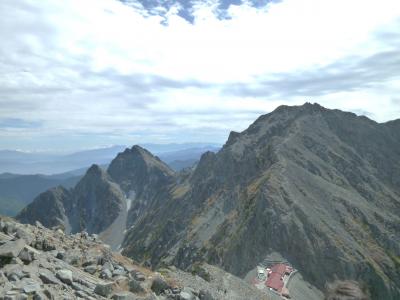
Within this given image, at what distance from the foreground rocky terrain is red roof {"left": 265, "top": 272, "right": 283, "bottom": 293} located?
224ft

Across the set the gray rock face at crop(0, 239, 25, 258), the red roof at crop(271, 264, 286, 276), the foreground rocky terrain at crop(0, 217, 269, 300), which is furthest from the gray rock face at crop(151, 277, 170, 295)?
the red roof at crop(271, 264, 286, 276)

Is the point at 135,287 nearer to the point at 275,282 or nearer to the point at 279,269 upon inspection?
the point at 275,282

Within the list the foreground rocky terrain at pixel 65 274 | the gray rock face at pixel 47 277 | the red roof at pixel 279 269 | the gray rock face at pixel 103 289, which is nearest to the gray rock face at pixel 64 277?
the foreground rocky terrain at pixel 65 274

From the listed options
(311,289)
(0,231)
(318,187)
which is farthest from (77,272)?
(318,187)

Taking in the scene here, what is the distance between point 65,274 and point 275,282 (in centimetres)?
8934

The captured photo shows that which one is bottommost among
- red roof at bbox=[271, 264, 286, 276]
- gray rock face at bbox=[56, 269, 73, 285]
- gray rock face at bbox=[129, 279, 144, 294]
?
red roof at bbox=[271, 264, 286, 276]

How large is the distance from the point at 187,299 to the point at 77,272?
8.25 m

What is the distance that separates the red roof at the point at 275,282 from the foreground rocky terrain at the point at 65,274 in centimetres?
6815

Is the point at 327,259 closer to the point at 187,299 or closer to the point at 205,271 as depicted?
the point at 205,271

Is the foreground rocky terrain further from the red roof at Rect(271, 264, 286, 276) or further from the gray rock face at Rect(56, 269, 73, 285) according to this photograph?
the red roof at Rect(271, 264, 286, 276)

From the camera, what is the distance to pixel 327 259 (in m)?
146

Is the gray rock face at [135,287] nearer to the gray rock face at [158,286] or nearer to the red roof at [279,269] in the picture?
the gray rock face at [158,286]

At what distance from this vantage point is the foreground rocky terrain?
26.0m

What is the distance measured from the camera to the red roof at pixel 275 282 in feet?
349
